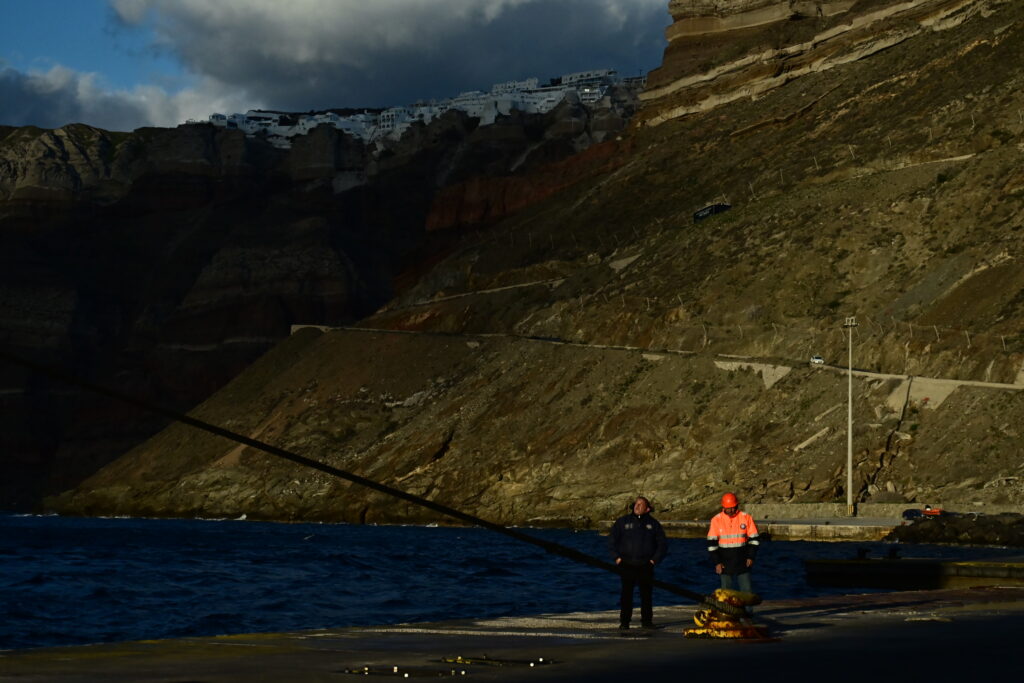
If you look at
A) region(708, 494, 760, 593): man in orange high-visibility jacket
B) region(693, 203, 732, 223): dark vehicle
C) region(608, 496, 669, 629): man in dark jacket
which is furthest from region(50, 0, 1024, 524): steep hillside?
→ region(608, 496, 669, 629): man in dark jacket

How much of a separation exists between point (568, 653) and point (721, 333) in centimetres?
7975

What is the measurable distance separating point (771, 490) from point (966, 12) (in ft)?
202

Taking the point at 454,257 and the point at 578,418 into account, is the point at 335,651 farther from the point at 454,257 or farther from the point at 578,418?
the point at 454,257

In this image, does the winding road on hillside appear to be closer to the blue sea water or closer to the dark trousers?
the blue sea water

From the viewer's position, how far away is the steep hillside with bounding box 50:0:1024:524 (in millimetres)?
80938

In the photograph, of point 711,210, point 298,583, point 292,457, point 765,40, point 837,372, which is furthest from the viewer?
point 765,40

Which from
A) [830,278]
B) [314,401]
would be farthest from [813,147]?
[314,401]

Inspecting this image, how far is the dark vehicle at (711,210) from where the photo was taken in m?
119

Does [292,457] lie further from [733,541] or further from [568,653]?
[733,541]

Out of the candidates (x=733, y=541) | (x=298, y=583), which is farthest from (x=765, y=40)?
(x=733, y=541)

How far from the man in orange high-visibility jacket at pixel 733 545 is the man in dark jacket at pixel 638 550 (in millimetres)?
768

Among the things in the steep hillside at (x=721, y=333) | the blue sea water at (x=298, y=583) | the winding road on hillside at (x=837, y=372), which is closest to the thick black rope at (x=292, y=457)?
the blue sea water at (x=298, y=583)

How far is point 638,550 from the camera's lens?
74.2 ft

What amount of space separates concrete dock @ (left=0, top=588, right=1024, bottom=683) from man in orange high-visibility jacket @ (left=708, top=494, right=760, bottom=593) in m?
0.81
